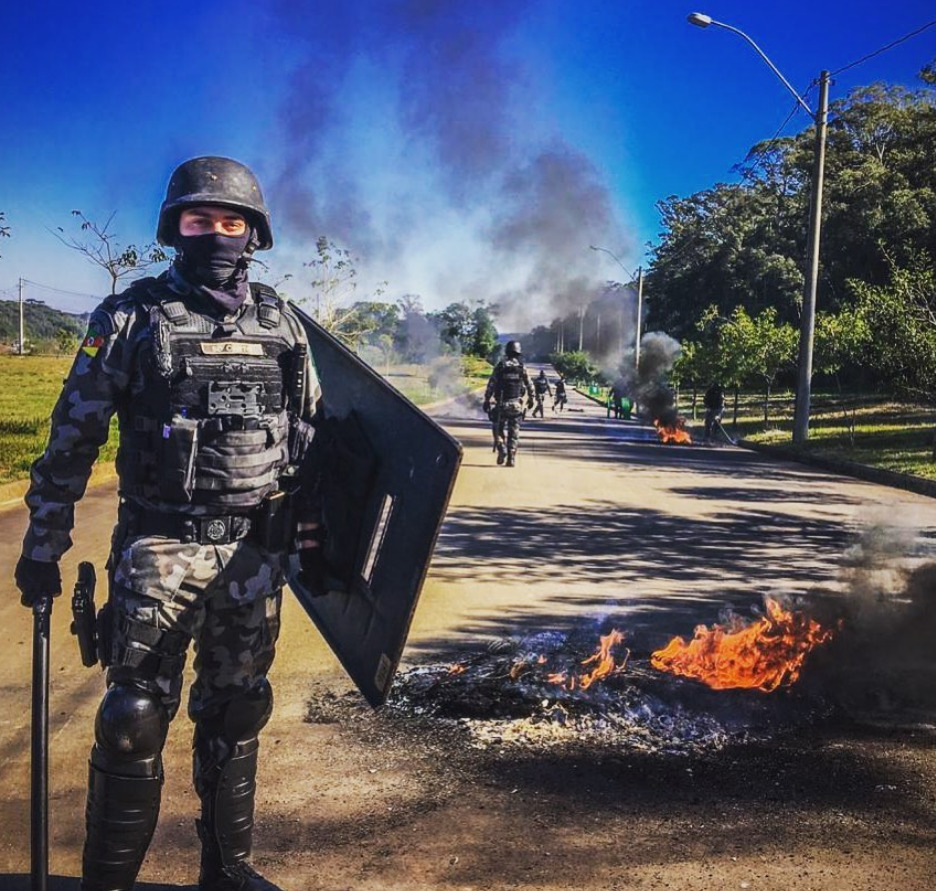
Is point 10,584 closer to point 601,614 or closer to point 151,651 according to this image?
point 601,614

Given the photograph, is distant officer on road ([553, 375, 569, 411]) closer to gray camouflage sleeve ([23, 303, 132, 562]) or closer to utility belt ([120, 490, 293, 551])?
utility belt ([120, 490, 293, 551])

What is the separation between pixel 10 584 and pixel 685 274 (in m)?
49.5

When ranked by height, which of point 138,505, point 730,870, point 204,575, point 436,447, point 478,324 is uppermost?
point 478,324

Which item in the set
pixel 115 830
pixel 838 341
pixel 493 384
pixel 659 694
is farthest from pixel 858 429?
pixel 115 830

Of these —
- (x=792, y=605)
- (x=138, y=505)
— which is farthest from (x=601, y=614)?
(x=138, y=505)

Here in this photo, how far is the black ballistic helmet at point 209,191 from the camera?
2570mm

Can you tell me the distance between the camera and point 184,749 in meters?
3.44

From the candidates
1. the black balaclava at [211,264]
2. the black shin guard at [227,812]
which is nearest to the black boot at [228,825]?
the black shin guard at [227,812]

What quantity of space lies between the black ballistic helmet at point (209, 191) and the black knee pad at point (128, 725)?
4.00 ft

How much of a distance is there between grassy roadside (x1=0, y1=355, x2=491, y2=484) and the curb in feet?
25.7

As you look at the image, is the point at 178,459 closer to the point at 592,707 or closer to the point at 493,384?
the point at 592,707

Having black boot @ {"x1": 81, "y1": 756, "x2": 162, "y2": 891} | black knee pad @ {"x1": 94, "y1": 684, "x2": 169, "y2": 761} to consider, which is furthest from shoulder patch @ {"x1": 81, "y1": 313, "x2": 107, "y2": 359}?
black boot @ {"x1": 81, "y1": 756, "x2": 162, "y2": 891}

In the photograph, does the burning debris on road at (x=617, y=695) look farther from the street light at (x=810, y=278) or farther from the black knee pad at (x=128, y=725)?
the street light at (x=810, y=278)

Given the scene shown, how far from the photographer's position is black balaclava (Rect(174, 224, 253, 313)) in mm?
2576
